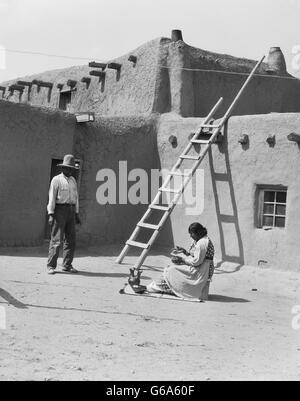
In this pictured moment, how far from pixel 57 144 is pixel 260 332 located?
6081 mm

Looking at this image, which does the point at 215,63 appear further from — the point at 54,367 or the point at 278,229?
the point at 54,367

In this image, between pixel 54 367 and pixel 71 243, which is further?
pixel 71 243

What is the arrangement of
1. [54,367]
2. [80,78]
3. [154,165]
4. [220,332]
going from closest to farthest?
1. [54,367]
2. [220,332]
3. [154,165]
4. [80,78]

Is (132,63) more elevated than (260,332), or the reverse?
(132,63)

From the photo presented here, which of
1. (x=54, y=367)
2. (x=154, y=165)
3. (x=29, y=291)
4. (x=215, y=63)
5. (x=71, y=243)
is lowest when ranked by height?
(x=54, y=367)

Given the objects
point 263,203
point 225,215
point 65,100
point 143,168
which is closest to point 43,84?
point 65,100

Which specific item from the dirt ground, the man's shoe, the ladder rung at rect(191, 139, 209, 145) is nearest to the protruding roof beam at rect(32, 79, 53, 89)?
the ladder rung at rect(191, 139, 209, 145)

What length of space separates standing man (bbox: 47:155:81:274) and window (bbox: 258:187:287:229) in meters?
3.31

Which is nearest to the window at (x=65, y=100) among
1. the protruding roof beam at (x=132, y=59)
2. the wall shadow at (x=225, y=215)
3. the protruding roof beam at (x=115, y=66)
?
the protruding roof beam at (x=115, y=66)

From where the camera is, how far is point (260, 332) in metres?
6.43

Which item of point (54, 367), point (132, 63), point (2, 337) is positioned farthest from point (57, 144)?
point (54, 367)

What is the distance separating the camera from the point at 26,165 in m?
10.7

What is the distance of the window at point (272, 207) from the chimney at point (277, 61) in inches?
209

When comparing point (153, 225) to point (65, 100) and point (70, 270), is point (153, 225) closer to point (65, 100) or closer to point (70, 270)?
point (70, 270)
